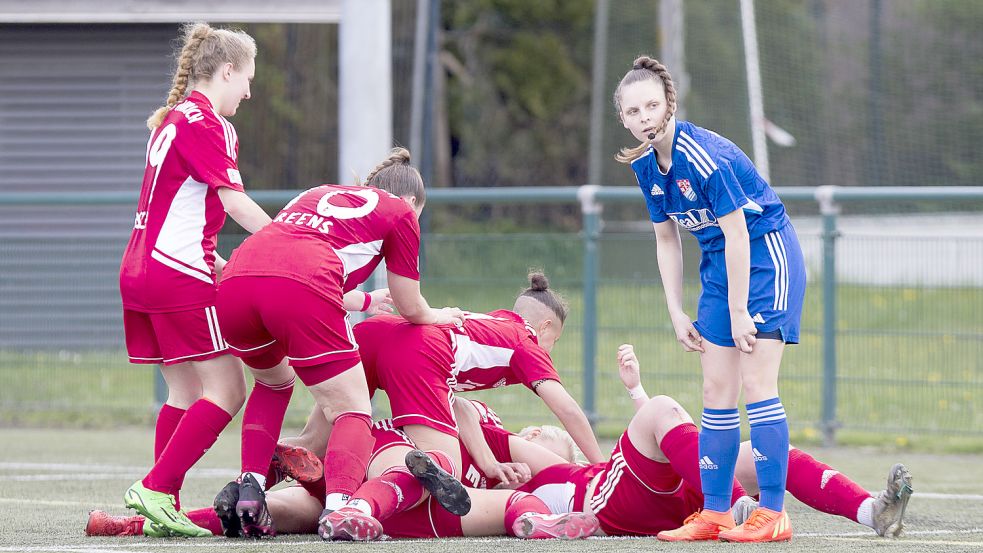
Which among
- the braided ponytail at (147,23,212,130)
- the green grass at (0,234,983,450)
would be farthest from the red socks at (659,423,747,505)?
the green grass at (0,234,983,450)

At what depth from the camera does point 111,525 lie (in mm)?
4523

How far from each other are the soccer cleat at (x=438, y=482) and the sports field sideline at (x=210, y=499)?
0.47ft

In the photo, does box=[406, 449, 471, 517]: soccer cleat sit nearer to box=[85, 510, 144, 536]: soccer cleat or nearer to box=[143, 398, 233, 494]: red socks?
box=[143, 398, 233, 494]: red socks

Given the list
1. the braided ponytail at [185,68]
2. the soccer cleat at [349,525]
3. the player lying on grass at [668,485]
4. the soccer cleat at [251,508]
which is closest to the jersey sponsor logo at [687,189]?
the player lying on grass at [668,485]

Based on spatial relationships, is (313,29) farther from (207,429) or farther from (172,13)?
(207,429)

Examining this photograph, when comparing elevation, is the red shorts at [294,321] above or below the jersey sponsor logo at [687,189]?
below

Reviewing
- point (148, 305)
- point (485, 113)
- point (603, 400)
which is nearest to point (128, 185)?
point (603, 400)

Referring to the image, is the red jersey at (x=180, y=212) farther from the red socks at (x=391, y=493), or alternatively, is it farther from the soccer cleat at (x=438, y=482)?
the soccer cleat at (x=438, y=482)

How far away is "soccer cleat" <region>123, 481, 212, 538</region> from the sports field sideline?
2.7 inches

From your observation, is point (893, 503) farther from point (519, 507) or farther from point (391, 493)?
point (391, 493)

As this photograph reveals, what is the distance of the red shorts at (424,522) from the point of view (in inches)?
177

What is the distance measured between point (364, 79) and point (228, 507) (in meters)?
5.48

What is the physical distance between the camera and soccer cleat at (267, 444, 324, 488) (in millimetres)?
4641

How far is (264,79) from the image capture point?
2314 centimetres
